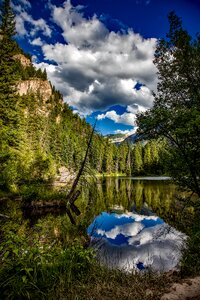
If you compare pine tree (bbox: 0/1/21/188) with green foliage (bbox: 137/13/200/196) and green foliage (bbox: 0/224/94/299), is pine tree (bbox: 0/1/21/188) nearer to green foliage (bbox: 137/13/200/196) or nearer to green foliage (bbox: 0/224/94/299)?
green foliage (bbox: 137/13/200/196)

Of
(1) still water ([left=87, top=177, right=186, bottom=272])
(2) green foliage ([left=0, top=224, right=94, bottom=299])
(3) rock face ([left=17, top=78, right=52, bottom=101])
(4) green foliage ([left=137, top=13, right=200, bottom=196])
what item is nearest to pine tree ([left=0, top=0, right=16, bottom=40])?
(4) green foliage ([left=137, top=13, right=200, bottom=196])

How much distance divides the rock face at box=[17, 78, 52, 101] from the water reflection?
4470 inches

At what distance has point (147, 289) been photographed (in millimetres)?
4742

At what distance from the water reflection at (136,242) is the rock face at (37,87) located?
113550 millimetres

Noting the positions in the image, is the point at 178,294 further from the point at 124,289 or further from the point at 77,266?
the point at 77,266

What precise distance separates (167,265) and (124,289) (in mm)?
5495

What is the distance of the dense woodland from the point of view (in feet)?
76.8

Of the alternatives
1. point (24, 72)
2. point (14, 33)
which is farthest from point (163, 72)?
point (24, 72)

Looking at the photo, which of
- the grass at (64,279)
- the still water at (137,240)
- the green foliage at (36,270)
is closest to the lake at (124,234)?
the still water at (137,240)

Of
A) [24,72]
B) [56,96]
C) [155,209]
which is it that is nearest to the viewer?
[155,209]

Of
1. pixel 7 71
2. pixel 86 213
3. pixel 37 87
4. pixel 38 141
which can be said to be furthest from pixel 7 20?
pixel 37 87

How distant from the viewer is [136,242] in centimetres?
1337

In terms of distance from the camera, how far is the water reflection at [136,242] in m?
9.59

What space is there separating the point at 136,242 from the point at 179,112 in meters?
7.69
